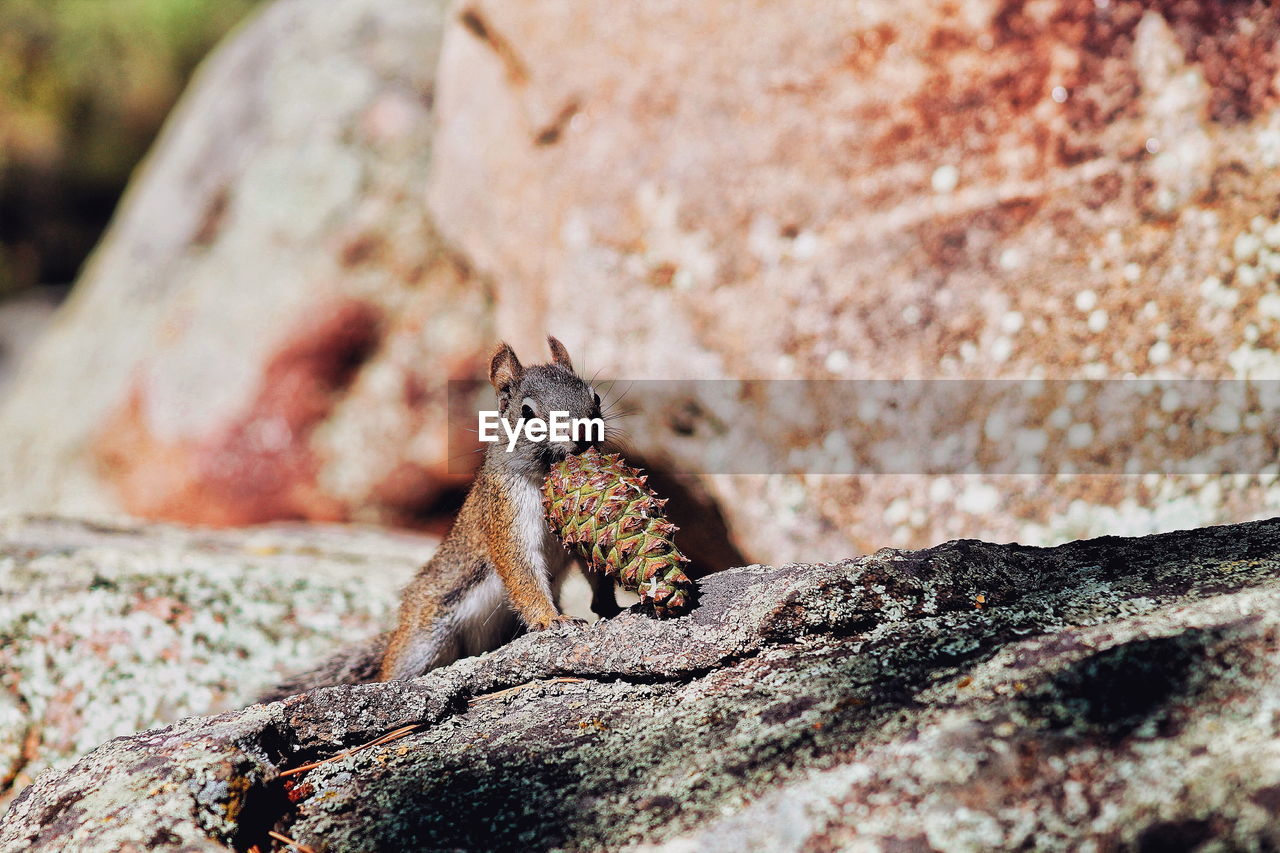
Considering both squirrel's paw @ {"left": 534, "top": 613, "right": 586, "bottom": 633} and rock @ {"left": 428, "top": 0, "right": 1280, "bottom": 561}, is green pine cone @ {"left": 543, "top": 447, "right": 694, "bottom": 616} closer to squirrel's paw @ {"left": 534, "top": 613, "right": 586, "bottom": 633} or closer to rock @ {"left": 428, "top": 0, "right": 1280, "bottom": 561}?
squirrel's paw @ {"left": 534, "top": 613, "right": 586, "bottom": 633}

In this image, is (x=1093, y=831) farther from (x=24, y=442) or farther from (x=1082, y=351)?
(x=24, y=442)

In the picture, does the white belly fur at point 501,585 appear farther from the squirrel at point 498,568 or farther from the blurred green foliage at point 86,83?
the blurred green foliage at point 86,83

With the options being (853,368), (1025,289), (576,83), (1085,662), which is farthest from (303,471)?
(1085,662)

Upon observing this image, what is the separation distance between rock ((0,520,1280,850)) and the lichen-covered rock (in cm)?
144

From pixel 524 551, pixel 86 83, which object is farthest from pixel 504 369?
pixel 86 83

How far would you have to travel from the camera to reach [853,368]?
4.14m

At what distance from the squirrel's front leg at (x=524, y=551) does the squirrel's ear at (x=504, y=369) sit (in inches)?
12.9

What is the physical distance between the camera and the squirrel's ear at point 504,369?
3314 mm

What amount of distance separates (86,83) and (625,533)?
12602mm

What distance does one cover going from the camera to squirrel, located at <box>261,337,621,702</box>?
3.20m

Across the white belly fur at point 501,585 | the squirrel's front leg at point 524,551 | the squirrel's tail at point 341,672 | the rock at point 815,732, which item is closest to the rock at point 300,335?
the squirrel's tail at point 341,672

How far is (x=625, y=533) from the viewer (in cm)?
261

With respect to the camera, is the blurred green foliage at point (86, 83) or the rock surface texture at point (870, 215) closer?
the rock surface texture at point (870, 215)

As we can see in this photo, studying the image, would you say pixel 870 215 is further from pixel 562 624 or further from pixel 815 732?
pixel 815 732
